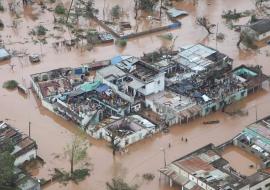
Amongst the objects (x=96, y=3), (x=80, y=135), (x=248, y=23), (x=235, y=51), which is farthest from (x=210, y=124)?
(x=96, y=3)

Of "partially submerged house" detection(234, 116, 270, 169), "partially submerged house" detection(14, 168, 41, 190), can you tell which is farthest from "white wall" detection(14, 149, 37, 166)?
"partially submerged house" detection(234, 116, 270, 169)

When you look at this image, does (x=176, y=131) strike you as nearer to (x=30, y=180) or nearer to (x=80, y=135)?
(x=80, y=135)

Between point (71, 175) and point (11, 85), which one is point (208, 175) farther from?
point (11, 85)

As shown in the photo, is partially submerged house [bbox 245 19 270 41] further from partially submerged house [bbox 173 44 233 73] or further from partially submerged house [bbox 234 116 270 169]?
partially submerged house [bbox 234 116 270 169]

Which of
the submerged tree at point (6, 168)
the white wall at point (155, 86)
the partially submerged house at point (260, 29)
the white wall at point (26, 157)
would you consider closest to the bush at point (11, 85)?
the white wall at point (155, 86)

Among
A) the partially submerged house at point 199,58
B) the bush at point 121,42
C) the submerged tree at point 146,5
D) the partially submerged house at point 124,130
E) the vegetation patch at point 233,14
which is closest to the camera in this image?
the partially submerged house at point 124,130

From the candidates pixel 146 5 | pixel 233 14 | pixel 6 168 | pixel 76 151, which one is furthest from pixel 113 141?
pixel 233 14

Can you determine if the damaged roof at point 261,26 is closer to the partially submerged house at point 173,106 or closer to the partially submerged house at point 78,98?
the partially submerged house at point 173,106
